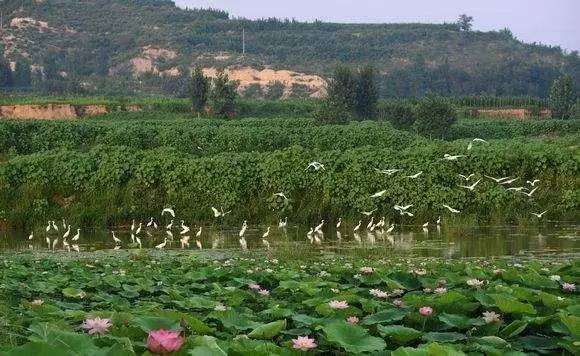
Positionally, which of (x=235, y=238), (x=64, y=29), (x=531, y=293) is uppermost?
(x=64, y=29)

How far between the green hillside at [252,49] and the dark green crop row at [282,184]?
52.1 meters

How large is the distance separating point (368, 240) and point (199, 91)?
110ft

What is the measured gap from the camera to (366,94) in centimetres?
4894

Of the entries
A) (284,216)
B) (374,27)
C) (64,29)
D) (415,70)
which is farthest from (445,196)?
(374,27)

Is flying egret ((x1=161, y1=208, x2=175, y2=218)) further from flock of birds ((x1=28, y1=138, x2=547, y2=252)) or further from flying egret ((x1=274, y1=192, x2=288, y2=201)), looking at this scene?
flying egret ((x1=274, y1=192, x2=288, y2=201))

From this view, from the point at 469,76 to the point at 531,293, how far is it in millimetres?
84883

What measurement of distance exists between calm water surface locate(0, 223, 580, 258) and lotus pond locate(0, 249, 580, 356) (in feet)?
21.9

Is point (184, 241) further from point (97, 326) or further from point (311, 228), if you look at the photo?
point (97, 326)

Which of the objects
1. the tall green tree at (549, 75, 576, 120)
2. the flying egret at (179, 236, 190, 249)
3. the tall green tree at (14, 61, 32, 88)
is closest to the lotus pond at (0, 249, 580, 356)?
the flying egret at (179, 236, 190, 249)

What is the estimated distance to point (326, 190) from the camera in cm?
1959

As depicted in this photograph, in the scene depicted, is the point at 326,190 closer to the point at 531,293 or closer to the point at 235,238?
the point at 235,238

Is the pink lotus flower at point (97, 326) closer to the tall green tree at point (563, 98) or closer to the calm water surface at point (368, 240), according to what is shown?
the calm water surface at point (368, 240)

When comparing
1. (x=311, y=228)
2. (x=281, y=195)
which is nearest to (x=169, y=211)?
(x=281, y=195)

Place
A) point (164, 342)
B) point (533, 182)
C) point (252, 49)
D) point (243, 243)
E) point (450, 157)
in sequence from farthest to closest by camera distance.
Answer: point (252, 49)
point (450, 157)
point (533, 182)
point (243, 243)
point (164, 342)
